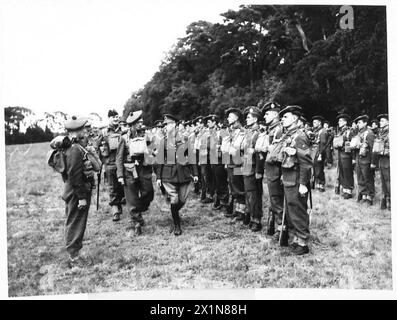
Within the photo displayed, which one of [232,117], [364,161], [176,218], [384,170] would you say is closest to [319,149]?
[364,161]

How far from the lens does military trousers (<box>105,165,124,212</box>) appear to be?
8.51 meters

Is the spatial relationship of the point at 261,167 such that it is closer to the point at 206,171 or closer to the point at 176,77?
the point at 176,77

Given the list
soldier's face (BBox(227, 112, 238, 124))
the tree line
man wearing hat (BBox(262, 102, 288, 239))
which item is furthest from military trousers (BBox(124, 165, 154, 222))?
man wearing hat (BBox(262, 102, 288, 239))

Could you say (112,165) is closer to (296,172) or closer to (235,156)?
(235,156)

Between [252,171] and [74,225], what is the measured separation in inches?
118

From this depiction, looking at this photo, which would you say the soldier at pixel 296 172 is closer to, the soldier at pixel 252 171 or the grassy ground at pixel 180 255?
the grassy ground at pixel 180 255

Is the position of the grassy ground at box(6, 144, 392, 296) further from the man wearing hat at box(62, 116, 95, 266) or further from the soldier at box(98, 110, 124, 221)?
the soldier at box(98, 110, 124, 221)

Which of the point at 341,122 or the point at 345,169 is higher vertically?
the point at 341,122

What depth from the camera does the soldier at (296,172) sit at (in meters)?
5.80

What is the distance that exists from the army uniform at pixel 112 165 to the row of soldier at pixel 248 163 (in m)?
0.02

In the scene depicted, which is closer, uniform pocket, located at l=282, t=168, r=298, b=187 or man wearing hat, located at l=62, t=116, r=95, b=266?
man wearing hat, located at l=62, t=116, r=95, b=266

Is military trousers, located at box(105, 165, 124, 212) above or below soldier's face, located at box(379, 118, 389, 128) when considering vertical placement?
below

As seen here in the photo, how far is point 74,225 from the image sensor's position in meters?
6.00
